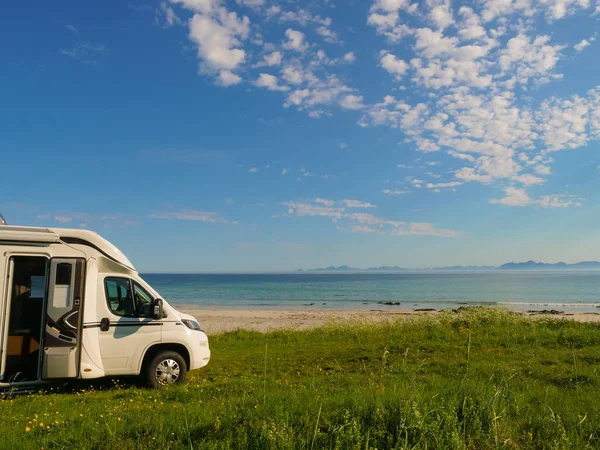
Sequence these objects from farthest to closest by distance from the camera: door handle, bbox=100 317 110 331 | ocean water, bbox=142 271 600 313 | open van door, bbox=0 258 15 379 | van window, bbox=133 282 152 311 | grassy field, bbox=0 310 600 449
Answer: ocean water, bbox=142 271 600 313, van window, bbox=133 282 152 311, door handle, bbox=100 317 110 331, open van door, bbox=0 258 15 379, grassy field, bbox=0 310 600 449

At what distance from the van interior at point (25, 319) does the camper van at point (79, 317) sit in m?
0.02

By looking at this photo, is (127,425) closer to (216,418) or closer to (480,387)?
(216,418)

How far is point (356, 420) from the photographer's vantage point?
15.8ft

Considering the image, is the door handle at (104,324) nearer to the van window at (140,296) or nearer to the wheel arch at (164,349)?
the van window at (140,296)

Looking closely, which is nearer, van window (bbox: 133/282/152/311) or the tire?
the tire

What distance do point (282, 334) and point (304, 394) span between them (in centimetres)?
1112

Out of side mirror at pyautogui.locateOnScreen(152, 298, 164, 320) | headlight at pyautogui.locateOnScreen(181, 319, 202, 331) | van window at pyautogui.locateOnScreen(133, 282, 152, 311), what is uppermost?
van window at pyautogui.locateOnScreen(133, 282, 152, 311)

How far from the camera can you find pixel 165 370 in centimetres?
854

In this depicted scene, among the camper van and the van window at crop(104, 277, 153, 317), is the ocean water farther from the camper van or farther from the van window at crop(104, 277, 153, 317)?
the van window at crop(104, 277, 153, 317)

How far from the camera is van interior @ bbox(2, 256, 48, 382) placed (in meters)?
7.78

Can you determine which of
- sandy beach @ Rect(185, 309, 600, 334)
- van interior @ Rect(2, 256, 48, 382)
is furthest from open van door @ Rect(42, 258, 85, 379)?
sandy beach @ Rect(185, 309, 600, 334)

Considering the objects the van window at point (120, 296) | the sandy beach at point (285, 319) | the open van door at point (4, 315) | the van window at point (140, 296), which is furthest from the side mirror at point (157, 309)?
the sandy beach at point (285, 319)

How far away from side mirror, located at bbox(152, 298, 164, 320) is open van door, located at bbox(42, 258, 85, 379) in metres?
1.24

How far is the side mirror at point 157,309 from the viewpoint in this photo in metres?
8.34
